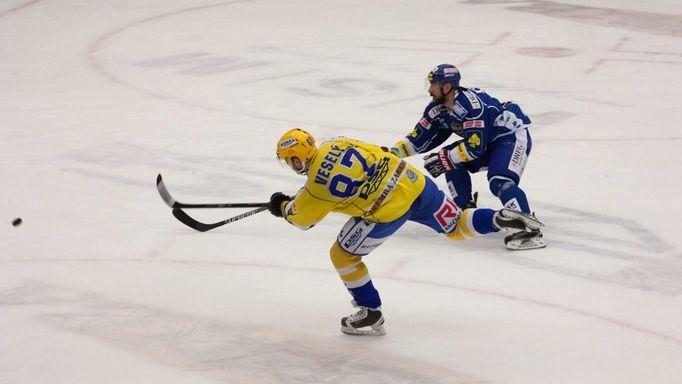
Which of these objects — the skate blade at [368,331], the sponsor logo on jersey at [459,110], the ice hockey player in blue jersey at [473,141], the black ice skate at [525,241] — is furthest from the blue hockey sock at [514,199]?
the skate blade at [368,331]

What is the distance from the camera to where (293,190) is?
24.2 feet

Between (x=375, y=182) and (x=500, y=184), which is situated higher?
(x=375, y=182)

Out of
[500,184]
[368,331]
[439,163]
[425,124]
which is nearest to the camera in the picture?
[368,331]

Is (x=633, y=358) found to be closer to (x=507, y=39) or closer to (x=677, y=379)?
(x=677, y=379)

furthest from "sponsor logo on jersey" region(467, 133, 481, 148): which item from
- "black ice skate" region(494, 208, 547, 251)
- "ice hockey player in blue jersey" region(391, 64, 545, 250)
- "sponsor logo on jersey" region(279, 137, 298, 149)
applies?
"sponsor logo on jersey" region(279, 137, 298, 149)

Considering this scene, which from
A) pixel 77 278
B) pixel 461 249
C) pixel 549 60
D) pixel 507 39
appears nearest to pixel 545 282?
pixel 461 249

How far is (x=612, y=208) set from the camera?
6.97 m

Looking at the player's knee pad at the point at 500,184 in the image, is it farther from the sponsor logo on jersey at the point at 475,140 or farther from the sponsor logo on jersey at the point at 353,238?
the sponsor logo on jersey at the point at 353,238

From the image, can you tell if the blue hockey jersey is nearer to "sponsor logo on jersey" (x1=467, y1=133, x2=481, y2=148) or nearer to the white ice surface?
"sponsor logo on jersey" (x1=467, y1=133, x2=481, y2=148)

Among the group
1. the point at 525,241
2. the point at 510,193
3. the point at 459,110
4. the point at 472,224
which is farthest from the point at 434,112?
the point at 472,224

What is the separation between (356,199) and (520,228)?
1279mm

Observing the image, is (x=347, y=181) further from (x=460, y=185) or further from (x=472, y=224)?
(x=460, y=185)

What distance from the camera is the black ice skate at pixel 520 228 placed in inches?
223

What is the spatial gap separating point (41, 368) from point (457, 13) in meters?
9.76
